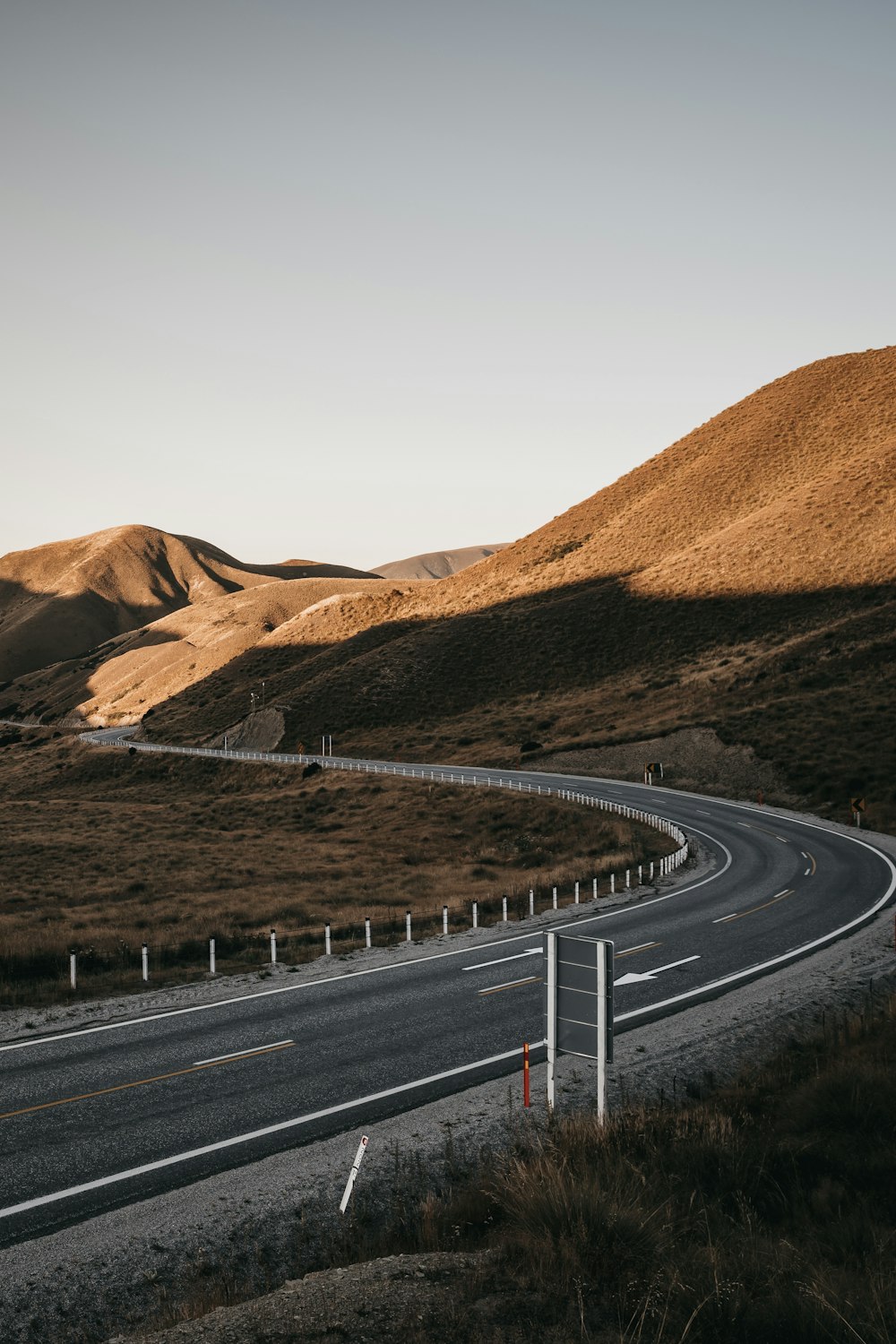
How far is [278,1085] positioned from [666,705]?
67790mm

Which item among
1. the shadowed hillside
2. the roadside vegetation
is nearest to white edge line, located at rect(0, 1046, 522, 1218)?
the roadside vegetation

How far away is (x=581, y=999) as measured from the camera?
33.4ft

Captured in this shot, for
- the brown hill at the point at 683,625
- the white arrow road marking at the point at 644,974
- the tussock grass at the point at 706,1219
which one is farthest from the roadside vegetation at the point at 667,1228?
the brown hill at the point at 683,625

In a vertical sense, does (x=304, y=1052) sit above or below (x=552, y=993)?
below

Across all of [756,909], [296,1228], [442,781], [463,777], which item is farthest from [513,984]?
[463,777]

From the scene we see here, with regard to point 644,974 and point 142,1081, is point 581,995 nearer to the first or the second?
point 142,1081

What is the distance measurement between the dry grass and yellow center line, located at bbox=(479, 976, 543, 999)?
5.47 metres

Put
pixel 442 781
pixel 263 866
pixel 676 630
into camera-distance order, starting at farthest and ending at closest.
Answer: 1. pixel 676 630
2. pixel 442 781
3. pixel 263 866

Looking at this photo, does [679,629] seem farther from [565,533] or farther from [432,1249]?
[432,1249]

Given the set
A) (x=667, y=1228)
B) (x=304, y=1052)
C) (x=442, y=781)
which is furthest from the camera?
(x=442, y=781)

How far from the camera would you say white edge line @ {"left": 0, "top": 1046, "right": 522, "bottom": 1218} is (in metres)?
9.86

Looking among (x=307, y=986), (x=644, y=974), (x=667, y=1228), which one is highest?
(x=667, y=1228)

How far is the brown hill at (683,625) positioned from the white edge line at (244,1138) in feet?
124

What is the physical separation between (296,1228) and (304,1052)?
531 cm
